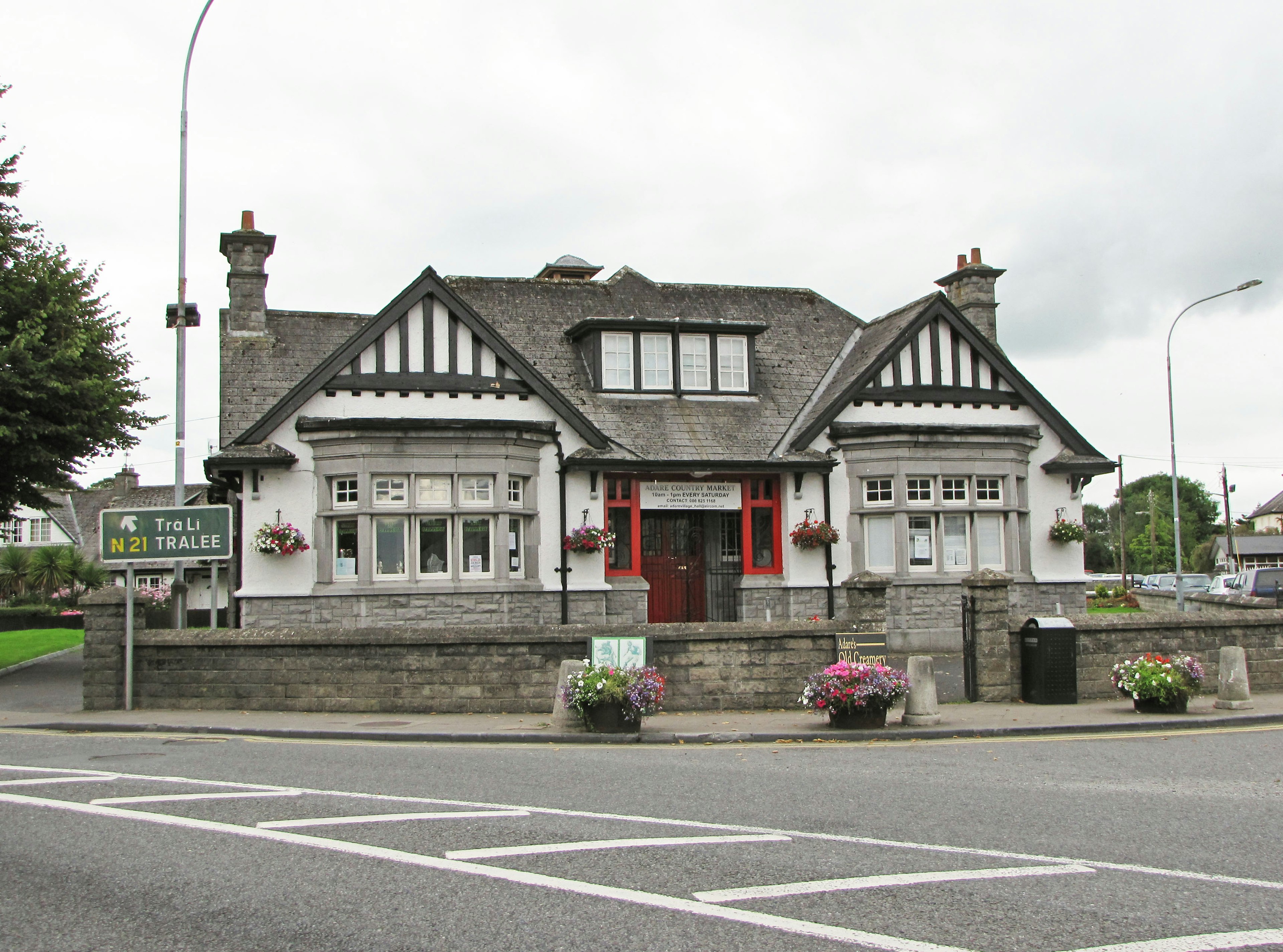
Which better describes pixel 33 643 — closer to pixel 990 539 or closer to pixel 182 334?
pixel 182 334

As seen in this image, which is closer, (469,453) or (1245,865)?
(1245,865)

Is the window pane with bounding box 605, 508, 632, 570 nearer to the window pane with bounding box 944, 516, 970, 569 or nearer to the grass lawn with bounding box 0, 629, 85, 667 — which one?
the window pane with bounding box 944, 516, 970, 569

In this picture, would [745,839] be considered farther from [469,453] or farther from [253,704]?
[469,453]

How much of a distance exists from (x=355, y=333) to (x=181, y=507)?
6.21m

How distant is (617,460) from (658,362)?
134 inches

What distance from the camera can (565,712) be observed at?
13703 mm

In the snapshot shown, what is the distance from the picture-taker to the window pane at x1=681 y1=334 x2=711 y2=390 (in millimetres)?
23922

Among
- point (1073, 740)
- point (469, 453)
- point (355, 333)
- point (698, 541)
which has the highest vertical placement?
point (355, 333)

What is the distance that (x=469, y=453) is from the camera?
20656mm

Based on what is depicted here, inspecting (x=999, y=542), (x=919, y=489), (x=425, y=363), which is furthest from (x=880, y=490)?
(x=425, y=363)

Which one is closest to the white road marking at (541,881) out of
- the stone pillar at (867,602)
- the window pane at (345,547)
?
the stone pillar at (867,602)

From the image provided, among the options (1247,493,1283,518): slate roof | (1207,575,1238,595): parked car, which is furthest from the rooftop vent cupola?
(1247,493,1283,518): slate roof

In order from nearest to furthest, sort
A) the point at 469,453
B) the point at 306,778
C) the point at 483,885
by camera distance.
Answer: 1. the point at 483,885
2. the point at 306,778
3. the point at 469,453

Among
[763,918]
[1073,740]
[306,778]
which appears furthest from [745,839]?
[1073,740]
